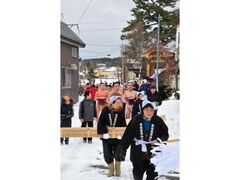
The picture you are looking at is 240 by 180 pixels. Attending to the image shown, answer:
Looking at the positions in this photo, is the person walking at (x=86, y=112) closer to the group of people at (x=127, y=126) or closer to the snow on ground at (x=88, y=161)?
the group of people at (x=127, y=126)

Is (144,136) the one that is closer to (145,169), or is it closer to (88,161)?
(145,169)

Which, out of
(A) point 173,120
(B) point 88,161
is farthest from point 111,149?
(A) point 173,120

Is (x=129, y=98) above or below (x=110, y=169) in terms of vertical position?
above

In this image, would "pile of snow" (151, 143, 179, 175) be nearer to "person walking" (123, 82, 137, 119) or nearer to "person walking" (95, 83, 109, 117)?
"person walking" (123, 82, 137, 119)

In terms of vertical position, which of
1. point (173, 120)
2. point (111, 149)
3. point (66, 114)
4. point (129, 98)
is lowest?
point (111, 149)

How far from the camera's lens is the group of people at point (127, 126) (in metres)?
3.04

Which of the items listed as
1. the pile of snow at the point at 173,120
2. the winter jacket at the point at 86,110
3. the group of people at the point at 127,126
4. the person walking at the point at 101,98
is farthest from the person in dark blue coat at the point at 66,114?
the pile of snow at the point at 173,120

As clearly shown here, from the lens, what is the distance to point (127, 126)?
3.12m
